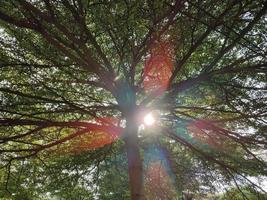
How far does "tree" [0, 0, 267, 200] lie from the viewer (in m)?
4.96

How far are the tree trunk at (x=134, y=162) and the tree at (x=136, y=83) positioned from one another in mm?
18

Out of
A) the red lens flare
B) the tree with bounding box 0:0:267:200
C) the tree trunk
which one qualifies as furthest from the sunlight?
the red lens flare

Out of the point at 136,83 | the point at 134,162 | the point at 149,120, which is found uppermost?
the point at 136,83

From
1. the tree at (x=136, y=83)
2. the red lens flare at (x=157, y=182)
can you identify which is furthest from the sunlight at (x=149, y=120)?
the red lens flare at (x=157, y=182)

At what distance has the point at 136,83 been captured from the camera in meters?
7.64

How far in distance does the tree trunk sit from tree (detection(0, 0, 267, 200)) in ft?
0.06

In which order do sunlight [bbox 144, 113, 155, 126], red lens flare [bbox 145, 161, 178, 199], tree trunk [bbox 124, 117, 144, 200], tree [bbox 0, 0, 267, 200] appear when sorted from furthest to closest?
red lens flare [bbox 145, 161, 178, 199] < sunlight [bbox 144, 113, 155, 126] < tree trunk [bbox 124, 117, 144, 200] < tree [bbox 0, 0, 267, 200]

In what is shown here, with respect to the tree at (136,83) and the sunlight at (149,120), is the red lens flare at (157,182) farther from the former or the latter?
the sunlight at (149,120)

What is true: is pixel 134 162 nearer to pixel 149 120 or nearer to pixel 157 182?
pixel 149 120

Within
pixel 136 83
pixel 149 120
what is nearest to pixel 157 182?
pixel 149 120

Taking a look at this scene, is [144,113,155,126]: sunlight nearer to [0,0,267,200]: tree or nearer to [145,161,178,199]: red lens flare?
[0,0,267,200]: tree

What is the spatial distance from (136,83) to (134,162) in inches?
72.6

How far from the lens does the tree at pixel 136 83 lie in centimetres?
496

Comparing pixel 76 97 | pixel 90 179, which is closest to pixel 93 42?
pixel 76 97
